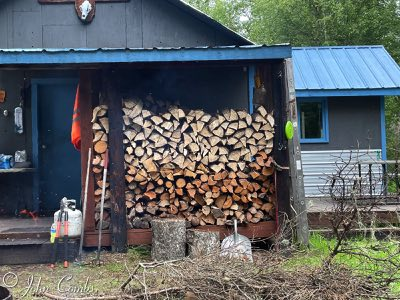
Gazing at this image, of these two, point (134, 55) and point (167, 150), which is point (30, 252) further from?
point (134, 55)

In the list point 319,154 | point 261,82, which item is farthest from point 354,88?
point 261,82

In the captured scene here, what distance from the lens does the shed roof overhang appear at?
6.45m

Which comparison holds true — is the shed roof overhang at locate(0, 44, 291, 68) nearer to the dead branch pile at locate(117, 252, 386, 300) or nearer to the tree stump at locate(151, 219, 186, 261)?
the tree stump at locate(151, 219, 186, 261)

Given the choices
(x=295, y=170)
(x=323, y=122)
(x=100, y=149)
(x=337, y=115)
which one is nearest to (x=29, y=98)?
(x=100, y=149)

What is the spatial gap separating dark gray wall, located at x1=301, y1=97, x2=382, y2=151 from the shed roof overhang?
606 centimetres

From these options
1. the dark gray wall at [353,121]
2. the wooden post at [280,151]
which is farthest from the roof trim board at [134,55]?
the dark gray wall at [353,121]

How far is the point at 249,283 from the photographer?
13.0 feet

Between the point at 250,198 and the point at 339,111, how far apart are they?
6.08m

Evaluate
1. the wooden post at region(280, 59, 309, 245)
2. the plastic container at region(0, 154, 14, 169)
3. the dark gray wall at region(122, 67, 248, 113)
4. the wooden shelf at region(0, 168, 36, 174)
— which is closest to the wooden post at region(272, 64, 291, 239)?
the wooden post at region(280, 59, 309, 245)

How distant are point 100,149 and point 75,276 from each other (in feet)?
6.11

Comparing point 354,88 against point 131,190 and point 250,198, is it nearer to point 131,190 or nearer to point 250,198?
point 250,198

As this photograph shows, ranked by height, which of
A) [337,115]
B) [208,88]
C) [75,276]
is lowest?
[75,276]

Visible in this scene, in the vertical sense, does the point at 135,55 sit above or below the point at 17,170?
above

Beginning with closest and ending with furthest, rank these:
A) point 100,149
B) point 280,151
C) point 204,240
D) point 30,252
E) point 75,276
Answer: point 75,276 → point 204,240 → point 30,252 → point 100,149 → point 280,151
